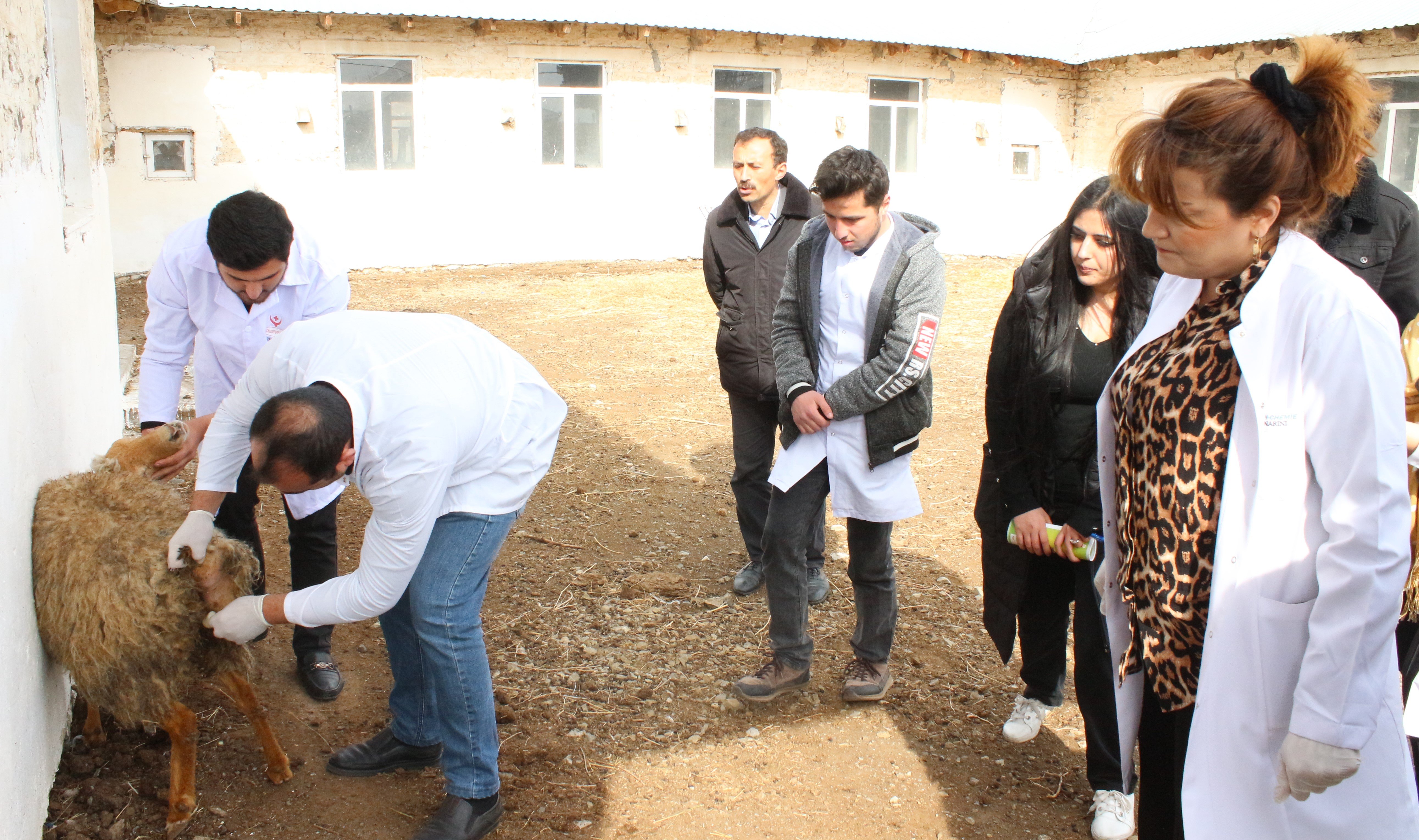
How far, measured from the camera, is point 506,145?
49.3 feet

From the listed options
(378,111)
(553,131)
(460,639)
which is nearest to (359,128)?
(378,111)

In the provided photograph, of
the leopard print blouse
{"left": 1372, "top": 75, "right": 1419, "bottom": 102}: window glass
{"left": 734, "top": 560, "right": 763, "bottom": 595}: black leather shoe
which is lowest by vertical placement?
{"left": 734, "top": 560, "right": 763, "bottom": 595}: black leather shoe

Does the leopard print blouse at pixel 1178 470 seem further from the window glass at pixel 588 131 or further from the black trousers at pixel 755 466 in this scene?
the window glass at pixel 588 131

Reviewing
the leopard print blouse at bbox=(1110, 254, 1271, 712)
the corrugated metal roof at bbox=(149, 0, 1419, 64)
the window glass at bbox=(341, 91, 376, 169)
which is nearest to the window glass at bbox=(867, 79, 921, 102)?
the corrugated metal roof at bbox=(149, 0, 1419, 64)

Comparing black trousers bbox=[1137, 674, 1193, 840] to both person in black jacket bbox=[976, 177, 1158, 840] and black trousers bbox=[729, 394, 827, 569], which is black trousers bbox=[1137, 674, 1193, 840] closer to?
person in black jacket bbox=[976, 177, 1158, 840]

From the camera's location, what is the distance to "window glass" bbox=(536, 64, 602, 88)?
1513cm

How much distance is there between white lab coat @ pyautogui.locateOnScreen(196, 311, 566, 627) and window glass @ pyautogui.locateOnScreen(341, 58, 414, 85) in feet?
41.4

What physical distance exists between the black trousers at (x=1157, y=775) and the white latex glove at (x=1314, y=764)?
354 millimetres

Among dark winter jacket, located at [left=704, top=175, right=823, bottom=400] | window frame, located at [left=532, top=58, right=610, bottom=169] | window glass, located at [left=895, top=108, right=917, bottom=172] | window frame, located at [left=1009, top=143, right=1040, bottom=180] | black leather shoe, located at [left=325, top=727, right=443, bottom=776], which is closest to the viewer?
black leather shoe, located at [left=325, top=727, right=443, bottom=776]

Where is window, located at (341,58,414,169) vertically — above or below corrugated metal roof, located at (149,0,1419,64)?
below

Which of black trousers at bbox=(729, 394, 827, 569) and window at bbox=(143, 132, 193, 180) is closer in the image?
black trousers at bbox=(729, 394, 827, 569)

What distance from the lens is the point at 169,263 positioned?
3.48 metres

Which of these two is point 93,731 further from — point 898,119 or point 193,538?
point 898,119

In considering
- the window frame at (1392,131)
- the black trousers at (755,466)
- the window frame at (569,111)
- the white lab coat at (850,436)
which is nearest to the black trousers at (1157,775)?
the white lab coat at (850,436)
